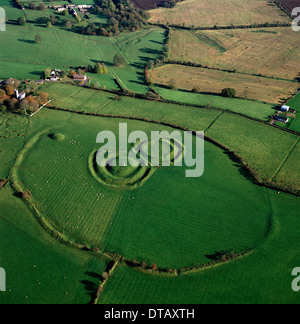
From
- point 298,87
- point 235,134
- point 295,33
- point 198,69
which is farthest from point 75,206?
point 295,33

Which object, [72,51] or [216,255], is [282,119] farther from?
[72,51]

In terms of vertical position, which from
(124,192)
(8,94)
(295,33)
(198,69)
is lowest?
(124,192)

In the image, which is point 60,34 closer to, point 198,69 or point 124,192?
point 198,69

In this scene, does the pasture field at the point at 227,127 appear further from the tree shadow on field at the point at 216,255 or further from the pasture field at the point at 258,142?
→ the tree shadow on field at the point at 216,255

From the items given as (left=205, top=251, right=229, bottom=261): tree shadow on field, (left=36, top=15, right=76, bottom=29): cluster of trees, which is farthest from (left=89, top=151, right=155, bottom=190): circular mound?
(left=36, top=15, right=76, bottom=29): cluster of trees

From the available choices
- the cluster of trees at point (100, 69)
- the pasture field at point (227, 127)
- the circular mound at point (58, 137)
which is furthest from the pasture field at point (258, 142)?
the cluster of trees at point (100, 69)
